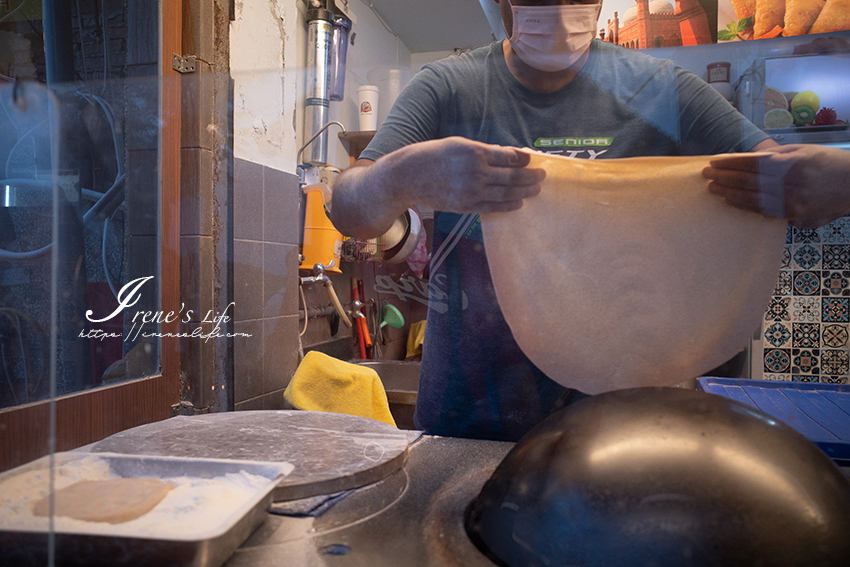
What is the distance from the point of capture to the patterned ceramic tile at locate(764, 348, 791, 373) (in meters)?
0.38

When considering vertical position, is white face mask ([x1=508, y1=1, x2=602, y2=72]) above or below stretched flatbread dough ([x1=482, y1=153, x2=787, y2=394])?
above

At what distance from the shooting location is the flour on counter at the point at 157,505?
26 centimetres

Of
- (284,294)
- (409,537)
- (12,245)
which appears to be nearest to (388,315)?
(284,294)

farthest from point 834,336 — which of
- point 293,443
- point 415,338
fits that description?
point 293,443

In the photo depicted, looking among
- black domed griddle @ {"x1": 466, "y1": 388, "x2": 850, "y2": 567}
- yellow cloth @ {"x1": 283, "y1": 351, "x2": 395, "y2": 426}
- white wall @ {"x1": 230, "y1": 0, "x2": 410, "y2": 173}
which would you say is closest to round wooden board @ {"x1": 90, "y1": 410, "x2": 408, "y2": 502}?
yellow cloth @ {"x1": 283, "y1": 351, "x2": 395, "y2": 426}

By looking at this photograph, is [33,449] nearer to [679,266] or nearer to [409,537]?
[409,537]

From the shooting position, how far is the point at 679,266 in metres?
0.34

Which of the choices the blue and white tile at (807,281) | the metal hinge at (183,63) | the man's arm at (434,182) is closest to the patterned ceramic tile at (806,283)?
the blue and white tile at (807,281)

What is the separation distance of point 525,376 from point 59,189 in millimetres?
467

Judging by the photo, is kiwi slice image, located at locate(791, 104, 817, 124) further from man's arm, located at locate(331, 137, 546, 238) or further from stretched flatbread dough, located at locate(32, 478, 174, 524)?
stretched flatbread dough, located at locate(32, 478, 174, 524)

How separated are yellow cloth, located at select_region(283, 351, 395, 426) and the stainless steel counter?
12cm

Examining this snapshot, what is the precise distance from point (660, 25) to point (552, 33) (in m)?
0.09

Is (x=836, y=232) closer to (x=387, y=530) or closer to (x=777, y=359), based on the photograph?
(x=777, y=359)

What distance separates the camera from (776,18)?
35 cm
